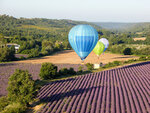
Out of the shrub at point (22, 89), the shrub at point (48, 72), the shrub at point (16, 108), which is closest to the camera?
the shrub at point (16, 108)

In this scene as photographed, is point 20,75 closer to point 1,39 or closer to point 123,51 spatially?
point 123,51

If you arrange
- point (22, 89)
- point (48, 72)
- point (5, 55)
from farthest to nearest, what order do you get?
point (5, 55) < point (48, 72) < point (22, 89)

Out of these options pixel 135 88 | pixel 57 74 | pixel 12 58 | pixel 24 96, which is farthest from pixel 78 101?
pixel 12 58

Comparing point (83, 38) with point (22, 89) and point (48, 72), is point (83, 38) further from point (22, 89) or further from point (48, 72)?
point (22, 89)

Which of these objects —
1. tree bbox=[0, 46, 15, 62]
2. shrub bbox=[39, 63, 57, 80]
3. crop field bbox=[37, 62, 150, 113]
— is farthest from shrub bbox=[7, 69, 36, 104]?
tree bbox=[0, 46, 15, 62]

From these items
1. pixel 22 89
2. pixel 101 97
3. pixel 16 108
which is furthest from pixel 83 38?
pixel 16 108

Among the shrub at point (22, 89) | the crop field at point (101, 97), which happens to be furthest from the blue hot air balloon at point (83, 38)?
the shrub at point (22, 89)

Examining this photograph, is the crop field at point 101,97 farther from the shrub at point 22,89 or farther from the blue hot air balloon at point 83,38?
the blue hot air balloon at point 83,38

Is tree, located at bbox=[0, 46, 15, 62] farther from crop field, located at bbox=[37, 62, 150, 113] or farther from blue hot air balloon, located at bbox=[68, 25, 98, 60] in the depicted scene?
crop field, located at bbox=[37, 62, 150, 113]

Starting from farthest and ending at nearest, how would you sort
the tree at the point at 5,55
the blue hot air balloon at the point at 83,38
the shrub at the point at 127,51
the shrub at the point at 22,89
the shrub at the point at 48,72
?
1. the shrub at the point at 127,51
2. the tree at the point at 5,55
3. the blue hot air balloon at the point at 83,38
4. the shrub at the point at 48,72
5. the shrub at the point at 22,89

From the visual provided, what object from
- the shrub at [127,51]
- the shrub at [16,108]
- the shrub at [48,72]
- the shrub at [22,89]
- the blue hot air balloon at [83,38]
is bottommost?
the shrub at [127,51]
